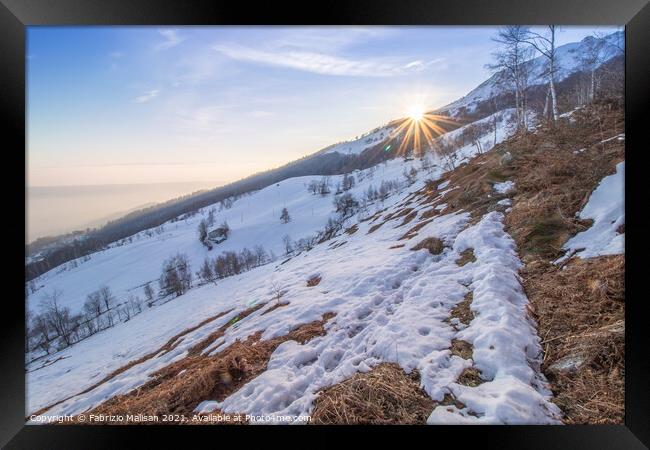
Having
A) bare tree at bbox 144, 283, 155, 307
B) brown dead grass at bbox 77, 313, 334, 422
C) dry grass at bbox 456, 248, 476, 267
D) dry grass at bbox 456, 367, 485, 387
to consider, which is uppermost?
dry grass at bbox 456, 248, 476, 267

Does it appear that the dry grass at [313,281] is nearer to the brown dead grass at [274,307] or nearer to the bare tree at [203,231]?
the brown dead grass at [274,307]

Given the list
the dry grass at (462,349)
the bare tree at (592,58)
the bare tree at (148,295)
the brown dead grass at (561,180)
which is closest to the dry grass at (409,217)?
the brown dead grass at (561,180)

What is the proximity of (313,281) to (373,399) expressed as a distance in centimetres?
210

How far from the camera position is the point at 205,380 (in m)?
2.73

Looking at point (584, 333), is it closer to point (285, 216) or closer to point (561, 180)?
point (561, 180)

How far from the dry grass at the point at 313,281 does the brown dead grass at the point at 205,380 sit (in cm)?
97

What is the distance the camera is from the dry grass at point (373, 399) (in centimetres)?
224

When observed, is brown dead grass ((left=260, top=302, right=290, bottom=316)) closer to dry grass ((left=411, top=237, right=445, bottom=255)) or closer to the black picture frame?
the black picture frame

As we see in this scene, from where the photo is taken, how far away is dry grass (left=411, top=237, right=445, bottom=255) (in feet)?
12.4

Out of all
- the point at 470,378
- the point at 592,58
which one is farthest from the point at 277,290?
the point at 592,58

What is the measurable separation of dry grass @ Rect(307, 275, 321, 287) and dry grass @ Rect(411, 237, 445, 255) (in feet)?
5.12

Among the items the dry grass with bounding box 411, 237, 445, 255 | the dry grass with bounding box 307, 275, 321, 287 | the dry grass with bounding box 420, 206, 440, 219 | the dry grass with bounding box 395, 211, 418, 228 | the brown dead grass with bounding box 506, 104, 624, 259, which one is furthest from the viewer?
the dry grass with bounding box 395, 211, 418, 228

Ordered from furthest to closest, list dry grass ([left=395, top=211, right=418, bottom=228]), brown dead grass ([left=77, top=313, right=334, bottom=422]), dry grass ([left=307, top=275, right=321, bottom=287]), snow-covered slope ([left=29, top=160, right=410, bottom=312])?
snow-covered slope ([left=29, top=160, right=410, bottom=312]), dry grass ([left=395, top=211, right=418, bottom=228]), dry grass ([left=307, top=275, right=321, bottom=287]), brown dead grass ([left=77, top=313, right=334, bottom=422])

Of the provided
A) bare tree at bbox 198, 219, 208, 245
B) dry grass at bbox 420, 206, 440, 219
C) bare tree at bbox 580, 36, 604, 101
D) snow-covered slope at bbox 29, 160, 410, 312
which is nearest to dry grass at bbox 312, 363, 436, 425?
dry grass at bbox 420, 206, 440, 219
